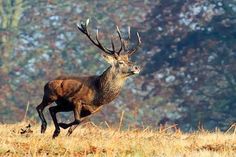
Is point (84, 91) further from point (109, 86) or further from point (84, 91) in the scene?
point (109, 86)

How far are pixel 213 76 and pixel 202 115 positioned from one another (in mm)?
3539

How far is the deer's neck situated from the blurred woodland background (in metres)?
24.5

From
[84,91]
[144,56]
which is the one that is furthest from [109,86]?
[144,56]

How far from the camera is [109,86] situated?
36.9 feet

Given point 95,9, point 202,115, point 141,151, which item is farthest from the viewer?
point 95,9

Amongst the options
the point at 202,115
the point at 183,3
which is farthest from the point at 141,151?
the point at 183,3

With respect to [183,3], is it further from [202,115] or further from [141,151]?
[141,151]

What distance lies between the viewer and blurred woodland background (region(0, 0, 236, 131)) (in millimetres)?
37719

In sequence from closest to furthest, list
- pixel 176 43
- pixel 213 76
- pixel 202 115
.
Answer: pixel 202 115
pixel 213 76
pixel 176 43

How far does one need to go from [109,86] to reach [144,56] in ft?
104

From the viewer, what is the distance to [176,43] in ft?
143

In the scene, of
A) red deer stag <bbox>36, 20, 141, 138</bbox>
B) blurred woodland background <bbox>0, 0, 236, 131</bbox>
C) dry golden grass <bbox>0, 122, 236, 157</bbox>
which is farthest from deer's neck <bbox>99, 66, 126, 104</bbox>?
blurred woodland background <bbox>0, 0, 236, 131</bbox>

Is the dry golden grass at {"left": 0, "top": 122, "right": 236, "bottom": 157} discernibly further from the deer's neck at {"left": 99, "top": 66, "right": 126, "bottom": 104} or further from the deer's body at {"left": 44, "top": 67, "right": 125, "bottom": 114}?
the deer's neck at {"left": 99, "top": 66, "right": 126, "bottom": 104}

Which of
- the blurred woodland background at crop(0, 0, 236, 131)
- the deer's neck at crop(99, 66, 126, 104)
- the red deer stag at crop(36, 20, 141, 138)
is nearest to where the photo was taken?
the red deer stag at crop(36, 20, 141, 138)
